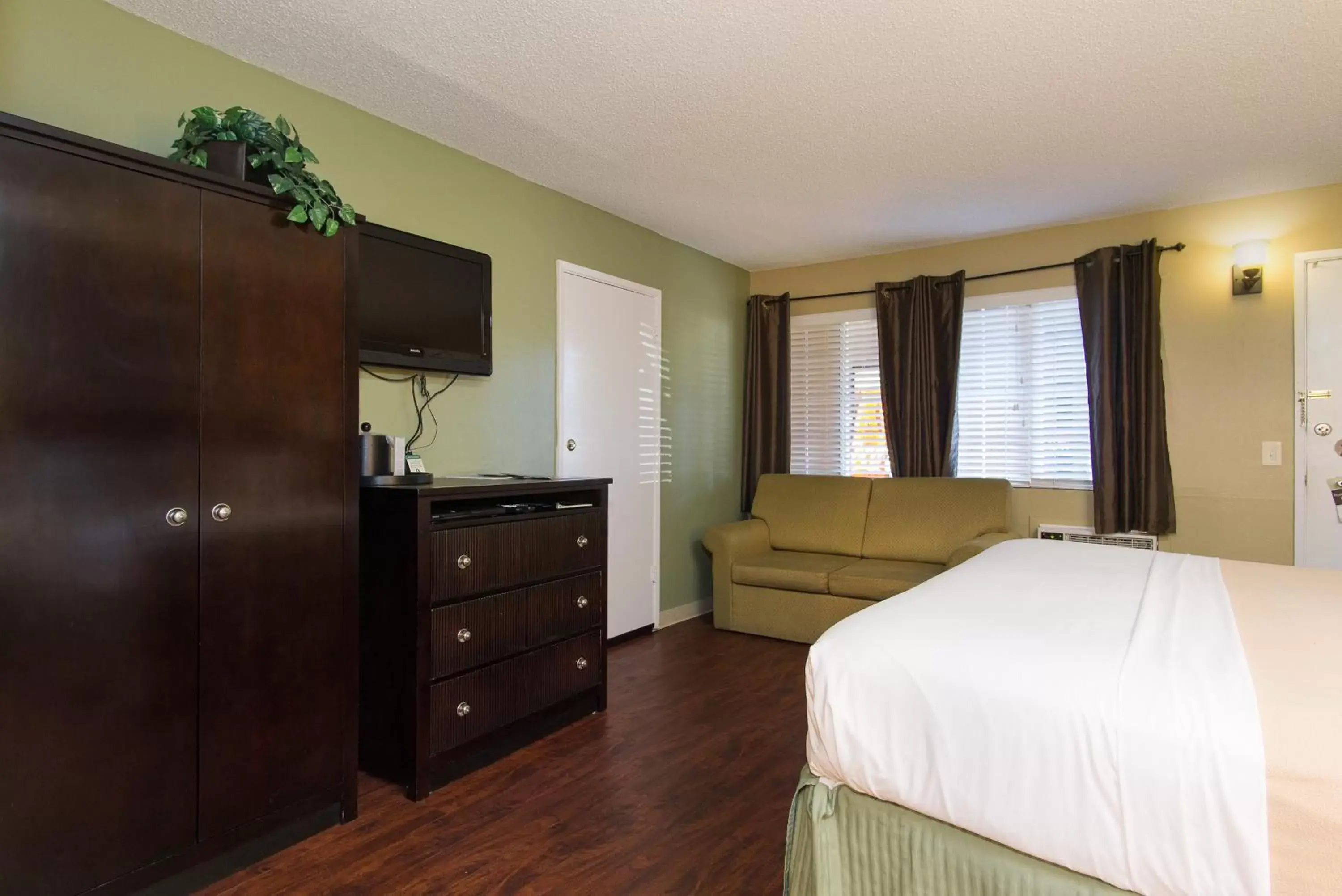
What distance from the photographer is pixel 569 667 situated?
2922 mm

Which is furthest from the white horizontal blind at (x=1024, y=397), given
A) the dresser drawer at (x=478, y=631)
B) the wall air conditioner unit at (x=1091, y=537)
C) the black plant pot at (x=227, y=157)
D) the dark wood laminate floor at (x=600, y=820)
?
the black plant pot at (x=227, y=157)

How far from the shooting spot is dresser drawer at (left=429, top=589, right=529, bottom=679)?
2.40 meters

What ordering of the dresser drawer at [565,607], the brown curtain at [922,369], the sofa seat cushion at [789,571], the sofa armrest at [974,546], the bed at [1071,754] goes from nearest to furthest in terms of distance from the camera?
the bed at [1071,754]
the dresser drawer at [565,607]
the sofa armrest at [974,546]
the sofa seat cushion at [789,571]
the brown curtain at [922,369]

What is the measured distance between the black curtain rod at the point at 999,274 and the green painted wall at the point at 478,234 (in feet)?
1.72

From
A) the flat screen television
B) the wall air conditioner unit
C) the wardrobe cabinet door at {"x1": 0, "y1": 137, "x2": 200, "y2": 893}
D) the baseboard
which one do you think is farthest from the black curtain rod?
the wardrobe cabinet door at {"x1": 0, "y1": 137, "x2": 200, "y2": 893}

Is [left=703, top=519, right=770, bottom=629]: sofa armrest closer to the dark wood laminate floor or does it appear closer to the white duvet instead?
the dark wood laminate floor

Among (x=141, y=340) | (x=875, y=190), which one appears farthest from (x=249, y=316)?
(x=875, y=190)

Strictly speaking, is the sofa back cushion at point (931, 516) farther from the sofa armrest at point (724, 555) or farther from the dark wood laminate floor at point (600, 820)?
the dark wood laminate floor at point (600, 820)

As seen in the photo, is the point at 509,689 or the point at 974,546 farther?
the point at 974,546

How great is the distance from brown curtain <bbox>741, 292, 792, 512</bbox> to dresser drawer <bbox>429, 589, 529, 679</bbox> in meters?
2.80

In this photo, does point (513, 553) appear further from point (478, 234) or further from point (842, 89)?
point (842, 89)

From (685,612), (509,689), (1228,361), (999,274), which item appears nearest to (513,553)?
(509,689)

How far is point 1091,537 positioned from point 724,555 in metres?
2.13

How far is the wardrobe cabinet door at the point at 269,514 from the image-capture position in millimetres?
1883
